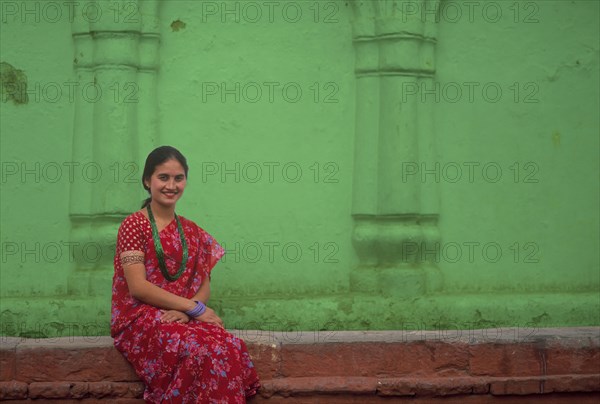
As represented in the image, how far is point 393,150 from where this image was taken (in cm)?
718

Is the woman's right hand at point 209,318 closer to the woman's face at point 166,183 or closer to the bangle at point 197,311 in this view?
the bangle at point 197,311

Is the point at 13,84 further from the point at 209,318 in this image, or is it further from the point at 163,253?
the point at 209,318

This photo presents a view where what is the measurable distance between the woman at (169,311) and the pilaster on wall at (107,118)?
1093mm

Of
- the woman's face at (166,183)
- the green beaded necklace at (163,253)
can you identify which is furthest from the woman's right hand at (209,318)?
the woman's face at (166,183)

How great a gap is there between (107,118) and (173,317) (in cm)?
173

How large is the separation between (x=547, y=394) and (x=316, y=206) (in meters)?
1.81

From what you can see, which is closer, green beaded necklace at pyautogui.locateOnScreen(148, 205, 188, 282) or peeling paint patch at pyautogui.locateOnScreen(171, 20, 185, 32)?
green beaded necklace at pyautogui.locateOnScreen(148, 205, 188, 282)

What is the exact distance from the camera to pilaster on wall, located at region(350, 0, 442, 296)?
7.16m

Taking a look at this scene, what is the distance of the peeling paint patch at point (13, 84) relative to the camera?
23.5 feet

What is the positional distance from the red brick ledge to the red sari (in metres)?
0.24

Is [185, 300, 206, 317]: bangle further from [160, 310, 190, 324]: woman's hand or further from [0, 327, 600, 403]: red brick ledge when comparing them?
[0, 327, 600, 403]: red brick ledge

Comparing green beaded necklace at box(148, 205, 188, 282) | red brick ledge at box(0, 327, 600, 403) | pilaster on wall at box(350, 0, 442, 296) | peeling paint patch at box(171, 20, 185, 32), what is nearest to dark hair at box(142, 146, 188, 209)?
green beaded necklace at box(148, 205, 188, 282)

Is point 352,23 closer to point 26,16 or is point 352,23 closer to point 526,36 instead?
point 526,36

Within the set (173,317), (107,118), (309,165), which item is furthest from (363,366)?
(107,118)
